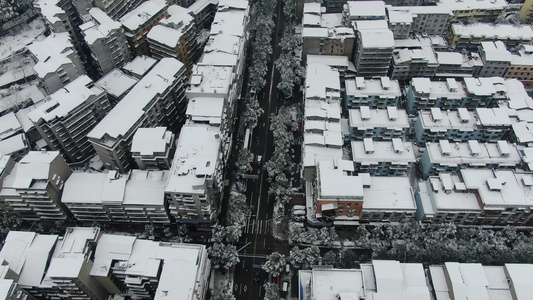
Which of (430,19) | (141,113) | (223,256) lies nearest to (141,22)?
(141,113)

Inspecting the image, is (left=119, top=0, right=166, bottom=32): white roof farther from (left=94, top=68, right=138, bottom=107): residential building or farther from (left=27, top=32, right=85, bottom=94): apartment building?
(left=27, top=32, right=85, bottom=94): apartment building

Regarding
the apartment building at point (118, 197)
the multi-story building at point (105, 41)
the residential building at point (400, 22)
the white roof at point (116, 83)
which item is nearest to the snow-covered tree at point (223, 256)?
the apartment building at point (118, 197)

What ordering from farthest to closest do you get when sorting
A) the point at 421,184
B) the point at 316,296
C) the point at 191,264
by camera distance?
the point at 421,184, the point at 191,264, the point at 316,296

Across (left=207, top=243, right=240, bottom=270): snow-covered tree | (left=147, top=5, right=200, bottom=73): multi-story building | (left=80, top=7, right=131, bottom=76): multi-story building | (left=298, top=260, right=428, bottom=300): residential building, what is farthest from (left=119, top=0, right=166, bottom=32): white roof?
(left=298, top=260, right=428, bottom=300): residential building

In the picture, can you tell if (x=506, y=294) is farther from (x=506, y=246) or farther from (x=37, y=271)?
(x=37, y=271)

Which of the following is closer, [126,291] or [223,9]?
[126,291]

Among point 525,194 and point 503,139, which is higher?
point 503,139

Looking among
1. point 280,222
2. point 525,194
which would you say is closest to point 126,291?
point 280,222
